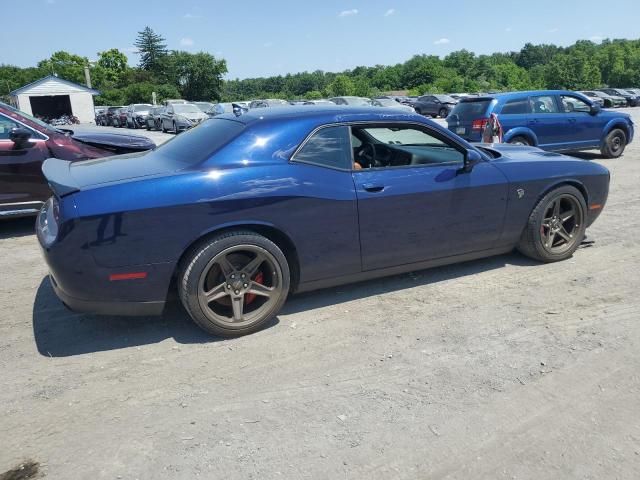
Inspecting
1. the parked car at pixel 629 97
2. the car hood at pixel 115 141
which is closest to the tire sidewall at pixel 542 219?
the car hood at pixel 115 141

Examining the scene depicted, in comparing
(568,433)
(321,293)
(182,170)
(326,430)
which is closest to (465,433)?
(568,433)

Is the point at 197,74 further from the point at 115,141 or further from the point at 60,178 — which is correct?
the point at 60,178

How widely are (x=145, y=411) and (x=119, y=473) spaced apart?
48 centimetres

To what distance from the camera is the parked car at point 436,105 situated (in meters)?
35.3

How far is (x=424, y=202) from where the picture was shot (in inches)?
159

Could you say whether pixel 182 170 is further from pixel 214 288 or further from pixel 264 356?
pixel 264 356

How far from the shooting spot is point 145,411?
9.03 feet

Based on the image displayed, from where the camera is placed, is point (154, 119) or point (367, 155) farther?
point (154, 119)

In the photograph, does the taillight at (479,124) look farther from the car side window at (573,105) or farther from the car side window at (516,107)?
the car side window at (573,105)

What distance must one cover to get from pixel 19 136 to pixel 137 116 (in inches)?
1039

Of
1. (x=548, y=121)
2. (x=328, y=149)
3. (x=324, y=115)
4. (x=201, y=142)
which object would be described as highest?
(x=324, y=115)

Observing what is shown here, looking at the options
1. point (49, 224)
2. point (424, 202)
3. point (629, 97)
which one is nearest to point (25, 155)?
point (49, 224)

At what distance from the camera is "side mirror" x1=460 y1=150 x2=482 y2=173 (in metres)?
4.21

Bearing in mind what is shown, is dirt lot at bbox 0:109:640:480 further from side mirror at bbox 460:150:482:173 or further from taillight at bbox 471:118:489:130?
taillight at bbox 471:118:489:130
